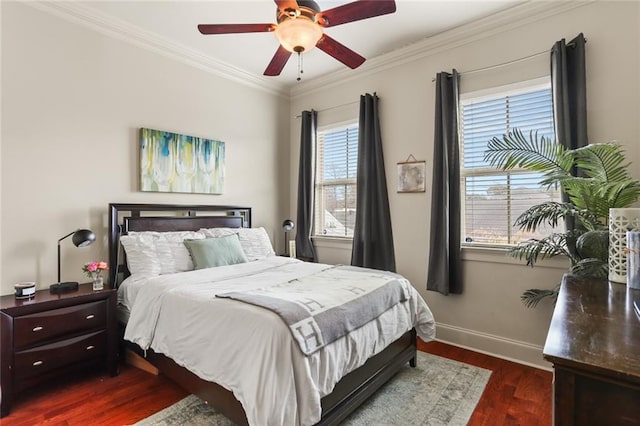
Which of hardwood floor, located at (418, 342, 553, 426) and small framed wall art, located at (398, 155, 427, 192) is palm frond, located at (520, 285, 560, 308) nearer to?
hardwood floor, located at (418, 342, 553, 426)

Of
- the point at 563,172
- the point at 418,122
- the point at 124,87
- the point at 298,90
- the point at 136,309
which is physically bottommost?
the point at 136,309

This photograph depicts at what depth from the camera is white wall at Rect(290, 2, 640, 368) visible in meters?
2.41

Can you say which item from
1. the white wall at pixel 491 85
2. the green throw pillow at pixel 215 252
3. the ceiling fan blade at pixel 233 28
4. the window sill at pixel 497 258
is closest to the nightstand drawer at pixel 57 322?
the green throw pillow at pixel 215 252

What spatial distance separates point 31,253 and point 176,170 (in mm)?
1374

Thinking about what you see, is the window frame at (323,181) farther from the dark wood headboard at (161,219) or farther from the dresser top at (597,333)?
the dresser top at (597,333)

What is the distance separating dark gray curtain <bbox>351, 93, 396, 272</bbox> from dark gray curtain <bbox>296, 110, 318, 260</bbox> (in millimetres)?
781

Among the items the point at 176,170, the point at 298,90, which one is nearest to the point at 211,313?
the point at 176,170

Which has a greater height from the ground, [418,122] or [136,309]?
[418,122]

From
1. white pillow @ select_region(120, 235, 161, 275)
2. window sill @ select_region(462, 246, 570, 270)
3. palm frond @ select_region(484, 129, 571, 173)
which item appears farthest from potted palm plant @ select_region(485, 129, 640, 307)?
white pillow @ select_region(120, 235, 161, 275)

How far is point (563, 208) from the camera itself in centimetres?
226

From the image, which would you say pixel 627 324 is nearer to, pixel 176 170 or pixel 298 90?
pixel 176 170

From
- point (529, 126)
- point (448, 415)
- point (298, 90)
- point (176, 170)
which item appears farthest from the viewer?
point (298, 90)

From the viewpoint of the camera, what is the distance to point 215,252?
9.87 feet

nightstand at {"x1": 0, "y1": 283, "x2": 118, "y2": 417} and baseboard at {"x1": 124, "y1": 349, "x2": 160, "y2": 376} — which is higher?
nightstand at {"x1": 0, "y1": 283, "x2": 118, "y2": 417}
